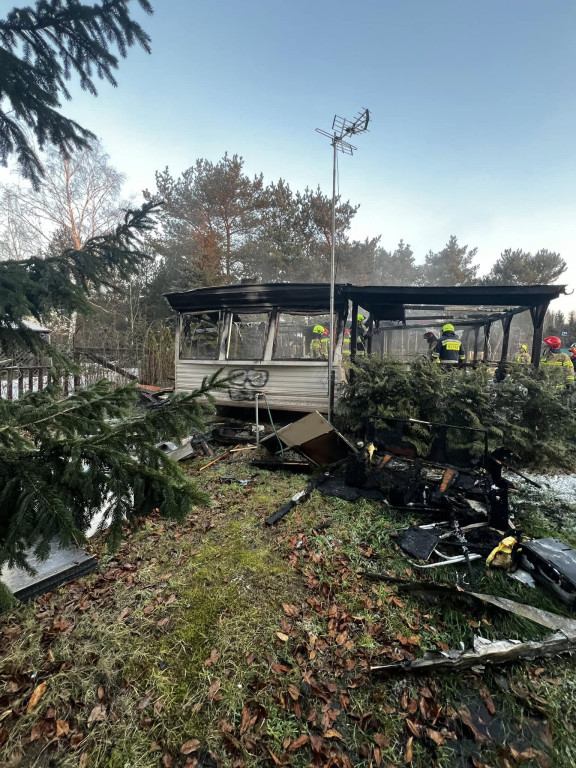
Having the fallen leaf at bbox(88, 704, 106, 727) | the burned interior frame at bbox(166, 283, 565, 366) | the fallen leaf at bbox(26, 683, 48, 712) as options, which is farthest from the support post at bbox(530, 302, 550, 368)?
the fallen leaf at bbox(26, 683, 48, 712)

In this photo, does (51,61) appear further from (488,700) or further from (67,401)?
(488,700)

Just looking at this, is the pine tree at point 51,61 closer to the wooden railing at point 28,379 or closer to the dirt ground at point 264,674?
the wooden railing at point 28,379

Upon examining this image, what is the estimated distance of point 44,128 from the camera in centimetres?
283

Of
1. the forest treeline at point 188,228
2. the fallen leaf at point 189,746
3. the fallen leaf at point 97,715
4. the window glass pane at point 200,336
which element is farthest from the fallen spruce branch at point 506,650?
the forest treeline at point 188,228

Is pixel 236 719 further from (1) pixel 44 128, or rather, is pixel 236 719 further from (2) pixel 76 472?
(1) pixel 44 128

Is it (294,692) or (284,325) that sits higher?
(284,325)

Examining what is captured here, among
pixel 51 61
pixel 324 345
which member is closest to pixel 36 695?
pixel 51 61

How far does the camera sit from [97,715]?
169 centimetres

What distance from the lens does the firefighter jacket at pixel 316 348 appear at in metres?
6.91

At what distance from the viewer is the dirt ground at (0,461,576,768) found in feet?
5.17

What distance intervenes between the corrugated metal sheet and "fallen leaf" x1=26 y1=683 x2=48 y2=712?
5061 millimetres

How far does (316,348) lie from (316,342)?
20cm

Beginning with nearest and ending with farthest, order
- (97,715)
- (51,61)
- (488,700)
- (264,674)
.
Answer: (97,715), (488,700), (264,674), (51,61)

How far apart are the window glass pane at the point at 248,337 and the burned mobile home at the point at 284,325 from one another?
0.02 meters
